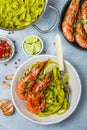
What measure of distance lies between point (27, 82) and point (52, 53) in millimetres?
217

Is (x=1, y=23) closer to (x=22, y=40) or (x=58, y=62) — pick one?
(x=22, y=40)

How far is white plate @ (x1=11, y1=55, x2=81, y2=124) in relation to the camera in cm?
210

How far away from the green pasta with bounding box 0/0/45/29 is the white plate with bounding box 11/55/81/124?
191 millimetres

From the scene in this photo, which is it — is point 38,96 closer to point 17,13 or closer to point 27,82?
point 27,82

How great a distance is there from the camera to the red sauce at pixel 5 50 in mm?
2162

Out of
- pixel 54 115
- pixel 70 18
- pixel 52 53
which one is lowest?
pixel 54 115

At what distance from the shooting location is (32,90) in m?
2.10

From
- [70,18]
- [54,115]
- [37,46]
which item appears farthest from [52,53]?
[54,115]

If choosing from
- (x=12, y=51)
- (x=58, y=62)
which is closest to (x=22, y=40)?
(x=12, y=51)

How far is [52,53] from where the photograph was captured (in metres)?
2.19

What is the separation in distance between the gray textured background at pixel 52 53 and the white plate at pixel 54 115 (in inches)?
2.2

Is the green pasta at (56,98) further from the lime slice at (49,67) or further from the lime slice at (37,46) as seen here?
the lime slice at (37,46)

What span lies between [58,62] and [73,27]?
0.66 ft

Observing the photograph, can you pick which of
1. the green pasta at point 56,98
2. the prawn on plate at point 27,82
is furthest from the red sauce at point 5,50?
the green pasta at point 56,98
